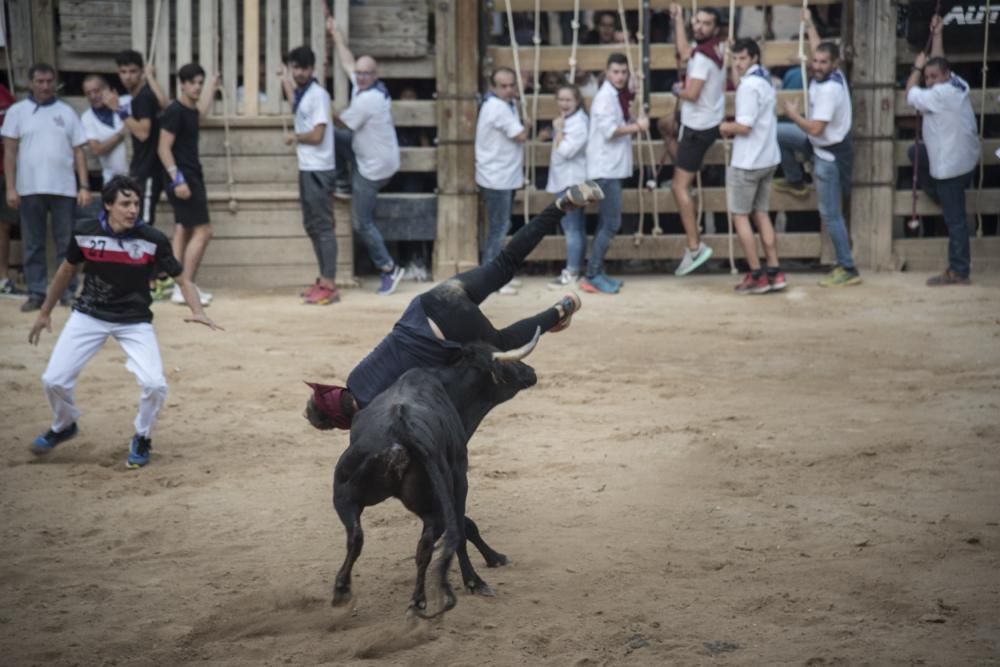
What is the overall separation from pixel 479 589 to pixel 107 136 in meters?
8.51

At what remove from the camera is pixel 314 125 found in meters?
13.3

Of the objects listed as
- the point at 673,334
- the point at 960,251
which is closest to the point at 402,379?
the point at 673,334

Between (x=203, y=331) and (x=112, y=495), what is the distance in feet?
14.2

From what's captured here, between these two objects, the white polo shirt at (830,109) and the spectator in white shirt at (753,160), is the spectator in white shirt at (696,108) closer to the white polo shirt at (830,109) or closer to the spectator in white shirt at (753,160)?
the spectator in white shirt at (753,160)

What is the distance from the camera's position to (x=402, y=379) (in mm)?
6230

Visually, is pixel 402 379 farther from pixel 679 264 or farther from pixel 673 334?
pixel 679 264

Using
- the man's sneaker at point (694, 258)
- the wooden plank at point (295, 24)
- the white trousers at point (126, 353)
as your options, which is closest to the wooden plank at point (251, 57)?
the wooden plank at point (295, 24)

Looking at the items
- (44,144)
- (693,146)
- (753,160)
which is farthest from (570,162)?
(44,144)

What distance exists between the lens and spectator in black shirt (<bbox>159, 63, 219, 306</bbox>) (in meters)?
12.8

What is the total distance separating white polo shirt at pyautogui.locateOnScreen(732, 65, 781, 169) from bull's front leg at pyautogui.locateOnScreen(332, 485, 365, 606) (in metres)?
8.04

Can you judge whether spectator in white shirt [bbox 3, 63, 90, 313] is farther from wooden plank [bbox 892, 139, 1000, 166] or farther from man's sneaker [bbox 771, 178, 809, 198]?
wooden plank [bbox 892, 139, 1000, 166]

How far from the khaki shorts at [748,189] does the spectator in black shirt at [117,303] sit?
6213 millimetres

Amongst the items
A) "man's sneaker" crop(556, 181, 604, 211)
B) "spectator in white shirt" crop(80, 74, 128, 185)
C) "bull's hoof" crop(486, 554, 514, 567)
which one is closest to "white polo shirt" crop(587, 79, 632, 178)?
"spectator in white shirt" crop(80, 74, 128, 185)

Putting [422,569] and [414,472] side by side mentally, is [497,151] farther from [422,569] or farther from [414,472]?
[422,569]
